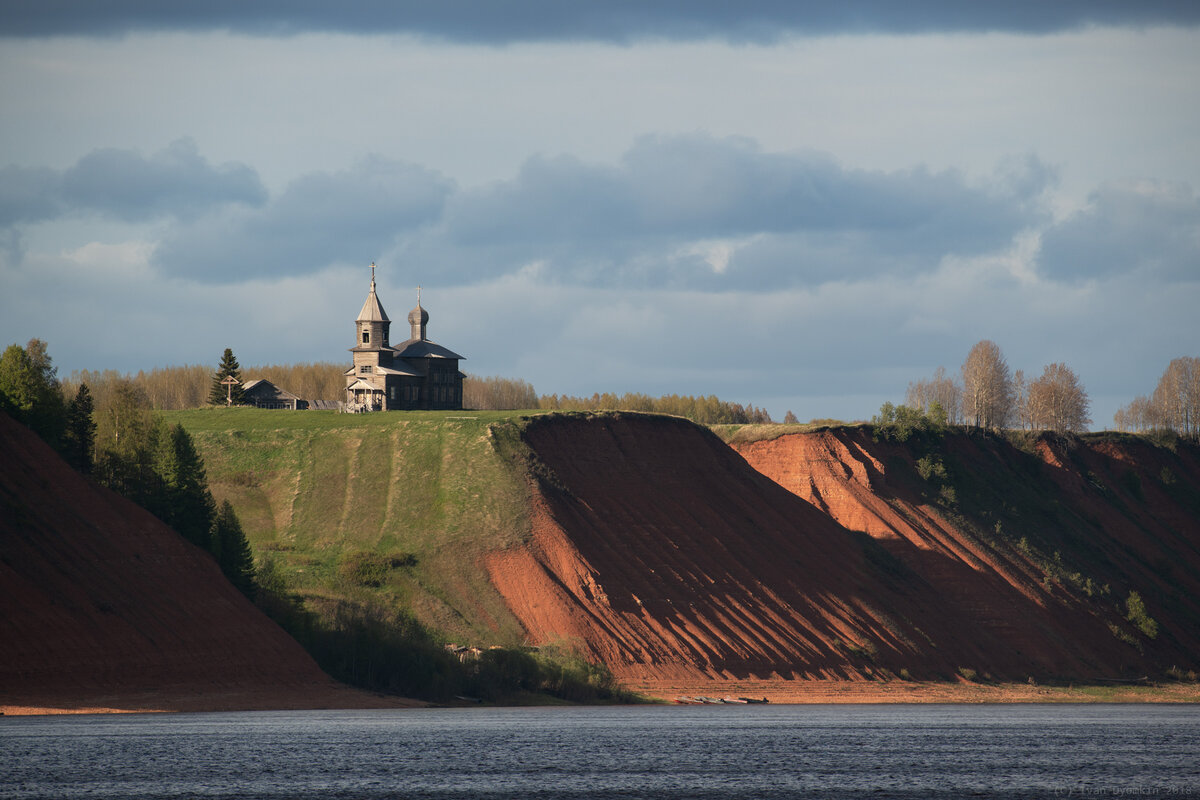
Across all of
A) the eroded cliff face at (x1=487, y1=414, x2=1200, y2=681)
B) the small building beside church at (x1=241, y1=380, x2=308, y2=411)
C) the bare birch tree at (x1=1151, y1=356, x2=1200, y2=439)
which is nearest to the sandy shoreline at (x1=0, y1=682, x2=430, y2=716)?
the eroded cliff face at (x1=487, y1=414, x2=1200, y2=681)

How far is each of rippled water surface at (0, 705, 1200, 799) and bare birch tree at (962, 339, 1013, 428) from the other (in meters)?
65.9

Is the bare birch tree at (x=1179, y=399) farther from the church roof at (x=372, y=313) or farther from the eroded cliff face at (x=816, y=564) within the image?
the church roof at (x=372, y=313)

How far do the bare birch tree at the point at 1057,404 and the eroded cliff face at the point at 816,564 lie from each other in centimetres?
1591

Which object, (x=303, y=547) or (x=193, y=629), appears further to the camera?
(x=303, y=547)

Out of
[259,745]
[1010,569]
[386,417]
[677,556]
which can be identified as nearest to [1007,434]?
[1010,569]

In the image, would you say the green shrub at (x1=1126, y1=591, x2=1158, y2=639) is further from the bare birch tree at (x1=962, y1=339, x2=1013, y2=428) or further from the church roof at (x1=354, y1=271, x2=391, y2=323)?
the church roof at (x1=354, y1=271, x2=391, y2=323)

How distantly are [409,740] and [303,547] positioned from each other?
33.4 meters

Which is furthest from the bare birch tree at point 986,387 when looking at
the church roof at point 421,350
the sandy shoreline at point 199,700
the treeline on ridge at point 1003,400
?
the sandy shoreline at point 199,700

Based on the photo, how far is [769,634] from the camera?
91125mm

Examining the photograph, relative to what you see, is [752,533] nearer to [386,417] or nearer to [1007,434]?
[386,417]

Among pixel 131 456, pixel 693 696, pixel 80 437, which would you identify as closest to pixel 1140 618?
pixel 693 696

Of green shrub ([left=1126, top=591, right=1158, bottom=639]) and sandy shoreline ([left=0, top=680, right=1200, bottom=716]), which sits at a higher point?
green shrub ([left=1126, top=591, right=1158, bottom=639])

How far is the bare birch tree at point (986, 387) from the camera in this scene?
14238 centimetres

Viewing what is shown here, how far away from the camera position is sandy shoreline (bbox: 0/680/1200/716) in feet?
211
